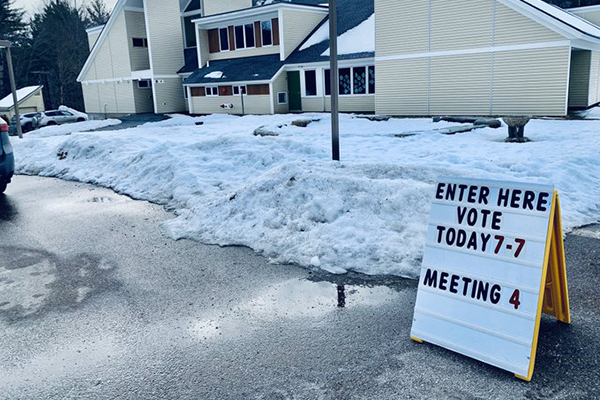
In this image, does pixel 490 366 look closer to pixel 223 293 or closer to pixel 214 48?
pixel 223 293

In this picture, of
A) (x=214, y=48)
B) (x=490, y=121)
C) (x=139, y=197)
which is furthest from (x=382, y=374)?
(x=214, y=48)

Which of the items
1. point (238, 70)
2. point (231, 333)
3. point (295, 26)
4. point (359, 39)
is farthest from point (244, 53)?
point (231, 333)

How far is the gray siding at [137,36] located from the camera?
128 ft

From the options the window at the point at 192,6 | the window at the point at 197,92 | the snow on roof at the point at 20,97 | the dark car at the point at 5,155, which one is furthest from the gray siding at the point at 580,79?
the snow on roof at the point at 20,97

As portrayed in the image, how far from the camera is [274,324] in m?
4.86

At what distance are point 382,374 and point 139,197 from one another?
309 inches

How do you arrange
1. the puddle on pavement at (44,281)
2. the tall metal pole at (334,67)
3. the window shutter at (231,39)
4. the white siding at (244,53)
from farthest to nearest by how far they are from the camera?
the window shutter at (231,39) < the white siding at (244,53) < the tall metal pole at (334,67) < the puddle on pavement at (44,281)

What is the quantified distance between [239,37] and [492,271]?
3304 centimetres

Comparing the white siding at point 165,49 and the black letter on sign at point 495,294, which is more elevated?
the white siding at point 165,49

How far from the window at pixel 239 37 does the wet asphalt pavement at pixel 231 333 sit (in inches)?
1155

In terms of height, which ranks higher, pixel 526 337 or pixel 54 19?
pixel 54 19

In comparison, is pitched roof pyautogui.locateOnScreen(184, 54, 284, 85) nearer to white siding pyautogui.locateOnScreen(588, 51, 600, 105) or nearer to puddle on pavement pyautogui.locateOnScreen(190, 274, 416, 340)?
white siding pyautogui.locateOnScreen(588, 51, 600, 105)

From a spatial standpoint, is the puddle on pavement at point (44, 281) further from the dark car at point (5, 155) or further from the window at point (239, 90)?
the window at point (239, 90)

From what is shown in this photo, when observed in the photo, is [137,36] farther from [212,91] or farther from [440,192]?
[440,192]
